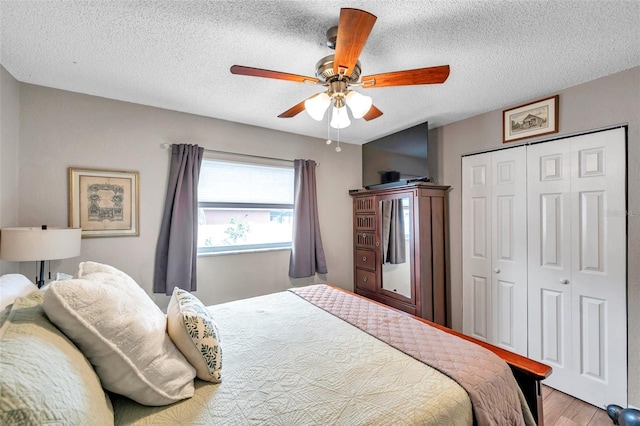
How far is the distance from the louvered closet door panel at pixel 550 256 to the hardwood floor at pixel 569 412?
0.48 ft

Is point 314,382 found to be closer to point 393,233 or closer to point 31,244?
point 31,244

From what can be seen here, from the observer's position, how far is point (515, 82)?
204cm

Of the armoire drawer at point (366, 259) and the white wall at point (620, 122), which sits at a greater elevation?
the white wall at point (620, 122)

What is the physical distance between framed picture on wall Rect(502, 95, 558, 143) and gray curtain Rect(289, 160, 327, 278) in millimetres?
2004

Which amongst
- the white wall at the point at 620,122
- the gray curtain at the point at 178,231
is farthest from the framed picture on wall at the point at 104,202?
the white wall at the point at 620,122

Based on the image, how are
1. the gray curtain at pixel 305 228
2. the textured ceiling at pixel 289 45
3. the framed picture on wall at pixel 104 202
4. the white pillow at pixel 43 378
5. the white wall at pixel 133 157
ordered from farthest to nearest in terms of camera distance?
the gray curtain at pixel 305 228 → the framed picture on wall at pixel 104 202 → the white wall at pixel 133 157 → the textured ceiling at pixel 289 45 → the white pillow at pixel 43 378

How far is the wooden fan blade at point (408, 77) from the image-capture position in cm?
139

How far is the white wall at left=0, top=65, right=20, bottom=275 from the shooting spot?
1.78 m

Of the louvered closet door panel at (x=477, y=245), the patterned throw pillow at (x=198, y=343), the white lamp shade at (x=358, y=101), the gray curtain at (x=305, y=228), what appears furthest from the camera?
the gray curtain at (x=305, y=228)

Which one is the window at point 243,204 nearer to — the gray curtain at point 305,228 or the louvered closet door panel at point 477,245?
the gray curtain at point 305,228

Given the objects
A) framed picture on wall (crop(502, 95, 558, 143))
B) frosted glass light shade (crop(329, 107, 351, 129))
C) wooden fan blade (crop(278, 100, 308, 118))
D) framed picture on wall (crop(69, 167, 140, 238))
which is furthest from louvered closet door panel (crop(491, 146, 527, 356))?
framed picture on wall (crop(69, 167, 140, 238))

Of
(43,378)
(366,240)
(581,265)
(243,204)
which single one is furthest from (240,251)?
(581,265)

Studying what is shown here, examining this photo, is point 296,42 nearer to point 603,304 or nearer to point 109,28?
point 109,28

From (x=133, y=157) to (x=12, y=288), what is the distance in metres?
1.59
